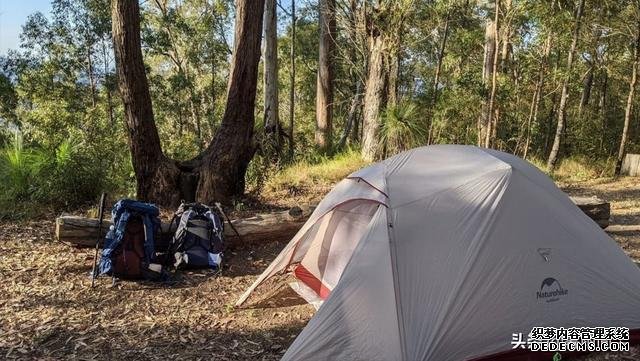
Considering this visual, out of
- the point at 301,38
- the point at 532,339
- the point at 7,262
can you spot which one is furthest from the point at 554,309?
the point at 301,38

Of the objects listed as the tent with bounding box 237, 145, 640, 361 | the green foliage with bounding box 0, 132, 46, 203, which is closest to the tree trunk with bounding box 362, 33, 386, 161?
the green foliage with bounding box 0, 132, 46, 203

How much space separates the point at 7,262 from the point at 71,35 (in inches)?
577

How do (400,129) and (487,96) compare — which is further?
(487,96)

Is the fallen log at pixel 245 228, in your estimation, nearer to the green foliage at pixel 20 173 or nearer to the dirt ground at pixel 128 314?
the dirt ground at pixel 128 314

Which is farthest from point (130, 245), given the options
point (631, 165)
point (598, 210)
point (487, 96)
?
point (631, 165)

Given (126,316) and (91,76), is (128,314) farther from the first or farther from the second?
(91,76)

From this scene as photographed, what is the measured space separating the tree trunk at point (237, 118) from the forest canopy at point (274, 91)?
0.02m

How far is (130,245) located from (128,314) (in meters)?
0.84

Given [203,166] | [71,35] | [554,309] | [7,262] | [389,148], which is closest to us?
[554,309]

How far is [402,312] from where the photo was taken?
124 inches

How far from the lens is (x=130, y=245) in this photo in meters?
4.81

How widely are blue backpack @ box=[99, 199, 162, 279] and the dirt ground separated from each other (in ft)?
0.43

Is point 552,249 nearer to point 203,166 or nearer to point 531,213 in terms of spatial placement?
point 531,213

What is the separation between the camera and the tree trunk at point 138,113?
624 centimetres
